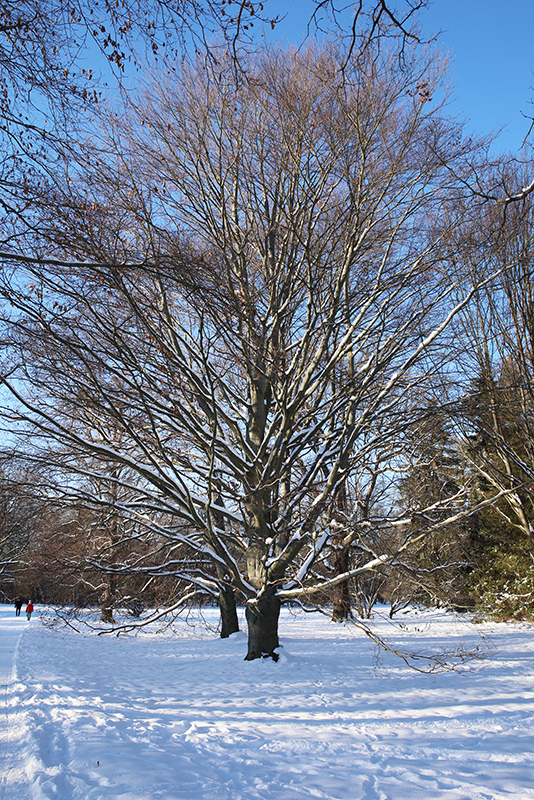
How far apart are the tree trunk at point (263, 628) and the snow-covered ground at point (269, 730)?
23cm

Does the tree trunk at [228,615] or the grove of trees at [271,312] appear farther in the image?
the tree trunk at [228,615]

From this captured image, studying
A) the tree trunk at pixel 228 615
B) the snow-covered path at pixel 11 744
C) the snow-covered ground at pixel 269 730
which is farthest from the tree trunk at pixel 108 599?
the snow-covered path at pixel 11 744

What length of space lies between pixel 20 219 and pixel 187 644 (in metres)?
10.8

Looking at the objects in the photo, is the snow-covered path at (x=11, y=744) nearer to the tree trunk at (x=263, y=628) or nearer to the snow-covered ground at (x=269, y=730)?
the snow-covered ground at (x=269, y=730)

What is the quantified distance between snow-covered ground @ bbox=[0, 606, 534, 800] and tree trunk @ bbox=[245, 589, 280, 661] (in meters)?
0.23

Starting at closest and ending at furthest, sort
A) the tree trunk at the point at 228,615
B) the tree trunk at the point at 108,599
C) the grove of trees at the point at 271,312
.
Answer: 1. the grove of trees at the point at 271,312
2. the tree trunk at the point at 228,615
3. the tree trunk at the point at 108,599

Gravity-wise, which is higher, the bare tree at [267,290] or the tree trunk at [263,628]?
the bare tree at [267,290]

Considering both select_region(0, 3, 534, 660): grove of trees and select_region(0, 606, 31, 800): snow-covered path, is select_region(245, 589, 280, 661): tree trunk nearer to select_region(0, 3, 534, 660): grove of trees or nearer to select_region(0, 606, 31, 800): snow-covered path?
select_region(0, 3, 534, 660): grove of trees

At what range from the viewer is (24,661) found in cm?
982

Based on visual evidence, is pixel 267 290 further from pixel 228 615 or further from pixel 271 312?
pixel 228 615

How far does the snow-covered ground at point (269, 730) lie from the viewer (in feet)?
10.5

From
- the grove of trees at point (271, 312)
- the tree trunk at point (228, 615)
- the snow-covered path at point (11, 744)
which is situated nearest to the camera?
the snow-covered path at point (11, 744)

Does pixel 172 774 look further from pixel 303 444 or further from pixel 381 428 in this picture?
pixel 381 428

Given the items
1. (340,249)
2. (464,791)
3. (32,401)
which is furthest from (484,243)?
(32,401)
